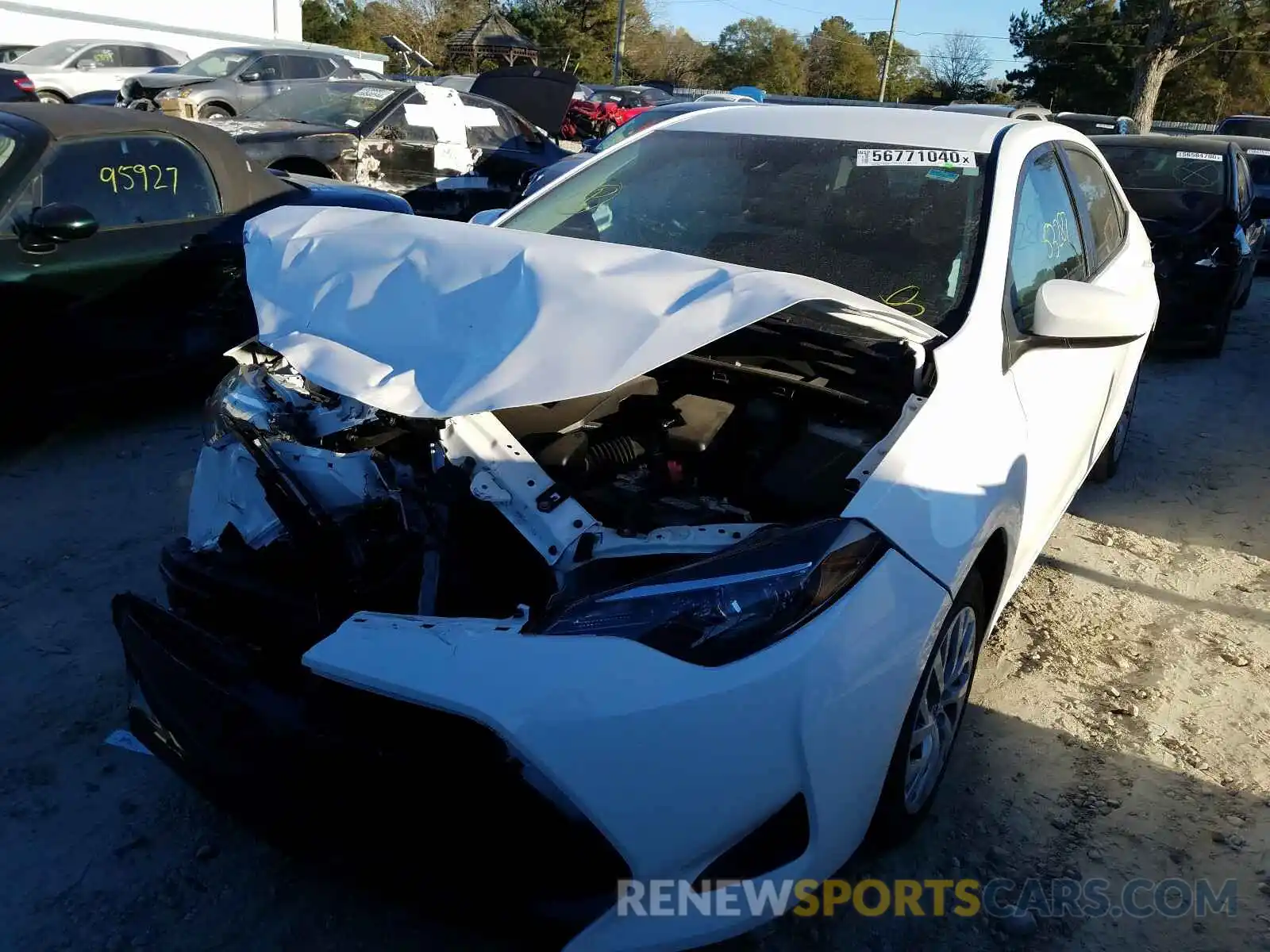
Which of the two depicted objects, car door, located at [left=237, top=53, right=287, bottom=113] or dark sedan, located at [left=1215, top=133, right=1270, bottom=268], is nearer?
dark sedan, located at [left=1215, top=133, right=1270, bottom=268]

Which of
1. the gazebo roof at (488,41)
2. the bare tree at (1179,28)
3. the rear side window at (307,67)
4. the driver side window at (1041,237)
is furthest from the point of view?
the gazebo roof at (488,41)

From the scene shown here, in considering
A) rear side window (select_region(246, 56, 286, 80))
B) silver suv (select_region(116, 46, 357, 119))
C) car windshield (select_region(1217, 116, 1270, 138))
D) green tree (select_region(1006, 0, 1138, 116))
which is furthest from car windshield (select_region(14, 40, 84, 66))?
green tree (select_region(1006, 0, 1138, 116))

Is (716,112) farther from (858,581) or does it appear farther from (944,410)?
(858,581)

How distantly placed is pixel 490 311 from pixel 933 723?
4.77 ft

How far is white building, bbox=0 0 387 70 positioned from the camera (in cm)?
2631

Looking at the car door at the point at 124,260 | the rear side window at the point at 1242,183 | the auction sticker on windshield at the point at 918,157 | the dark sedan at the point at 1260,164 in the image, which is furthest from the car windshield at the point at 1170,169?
the car door at the point at 124,260

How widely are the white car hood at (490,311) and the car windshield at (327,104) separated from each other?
8.02 meters

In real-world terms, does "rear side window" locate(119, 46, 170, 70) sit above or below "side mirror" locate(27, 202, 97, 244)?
above

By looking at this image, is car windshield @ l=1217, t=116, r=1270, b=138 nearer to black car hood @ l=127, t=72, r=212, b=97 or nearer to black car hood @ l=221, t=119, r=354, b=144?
black car hood @ l=221, t=119, r=354, b=144

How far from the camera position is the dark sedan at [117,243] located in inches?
170

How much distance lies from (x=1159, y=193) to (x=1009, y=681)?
19.1 ft

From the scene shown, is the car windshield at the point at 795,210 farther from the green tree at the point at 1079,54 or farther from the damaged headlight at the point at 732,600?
the green tree at the point at 1079,54

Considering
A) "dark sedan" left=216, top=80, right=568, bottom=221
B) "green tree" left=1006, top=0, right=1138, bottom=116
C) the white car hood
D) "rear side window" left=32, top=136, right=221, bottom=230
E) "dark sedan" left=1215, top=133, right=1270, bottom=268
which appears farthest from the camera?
"green tree" left=1006, top=0, right=1138, bottom=116

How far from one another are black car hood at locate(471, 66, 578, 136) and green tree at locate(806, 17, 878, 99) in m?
45.3
